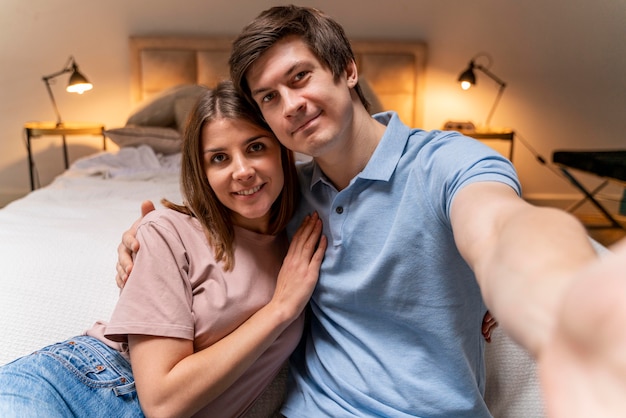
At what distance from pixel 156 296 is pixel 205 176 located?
0.27 m

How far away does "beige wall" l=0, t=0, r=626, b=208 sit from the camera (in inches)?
143

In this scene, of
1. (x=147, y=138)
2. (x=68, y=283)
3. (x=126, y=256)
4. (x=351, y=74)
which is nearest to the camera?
(x=126, y=256)

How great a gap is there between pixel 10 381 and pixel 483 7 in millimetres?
3753

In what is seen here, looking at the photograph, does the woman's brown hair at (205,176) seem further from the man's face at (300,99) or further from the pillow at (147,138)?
the pillow at (147,138)

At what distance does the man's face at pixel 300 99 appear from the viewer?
0.98m

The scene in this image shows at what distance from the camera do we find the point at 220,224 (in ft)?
3.30

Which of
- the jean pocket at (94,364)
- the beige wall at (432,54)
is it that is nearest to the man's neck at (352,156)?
the jean pocket at (94,364)

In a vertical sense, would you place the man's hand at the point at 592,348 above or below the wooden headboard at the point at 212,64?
above

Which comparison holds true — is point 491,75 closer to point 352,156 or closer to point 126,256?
point 352,156

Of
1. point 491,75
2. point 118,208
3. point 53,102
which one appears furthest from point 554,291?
point 53,102

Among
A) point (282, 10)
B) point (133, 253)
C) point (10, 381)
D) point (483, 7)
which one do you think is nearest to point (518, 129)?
point (483, 7)

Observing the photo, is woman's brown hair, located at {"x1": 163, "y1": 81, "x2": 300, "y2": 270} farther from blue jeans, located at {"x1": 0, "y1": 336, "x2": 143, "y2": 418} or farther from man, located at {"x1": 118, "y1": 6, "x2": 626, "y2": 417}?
blue jeans, located at {"x1": 0, "y1": 336, "x2": 143, "y2": 418}

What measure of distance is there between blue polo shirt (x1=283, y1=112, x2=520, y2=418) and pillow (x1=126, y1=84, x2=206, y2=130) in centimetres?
247

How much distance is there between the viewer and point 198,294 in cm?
93
